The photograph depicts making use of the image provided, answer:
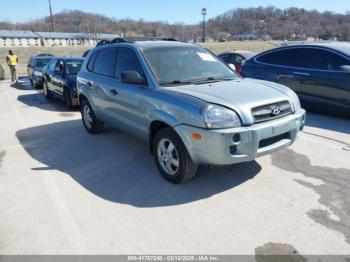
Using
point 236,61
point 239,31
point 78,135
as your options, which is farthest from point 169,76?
point 239,31

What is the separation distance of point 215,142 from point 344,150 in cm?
290

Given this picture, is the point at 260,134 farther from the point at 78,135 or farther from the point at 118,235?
the point at 78,135

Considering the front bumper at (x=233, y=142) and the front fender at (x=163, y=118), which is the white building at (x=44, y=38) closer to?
the front fender at (x=163, y=118)

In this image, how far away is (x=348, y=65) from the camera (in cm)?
630

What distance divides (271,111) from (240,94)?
41 cm

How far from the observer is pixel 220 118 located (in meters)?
3.28

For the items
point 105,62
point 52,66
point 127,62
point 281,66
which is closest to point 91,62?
point 105,62

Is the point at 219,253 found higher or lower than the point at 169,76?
lower

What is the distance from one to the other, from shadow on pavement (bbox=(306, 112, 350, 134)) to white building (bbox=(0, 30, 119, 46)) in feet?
346

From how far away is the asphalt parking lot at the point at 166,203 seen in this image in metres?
2.86

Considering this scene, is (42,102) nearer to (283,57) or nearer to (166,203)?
(283,57)

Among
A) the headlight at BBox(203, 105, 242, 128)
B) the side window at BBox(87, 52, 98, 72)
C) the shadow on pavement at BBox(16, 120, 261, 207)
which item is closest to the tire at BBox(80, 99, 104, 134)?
the shadow on pavement at BBox(16, 120, 261, 207)

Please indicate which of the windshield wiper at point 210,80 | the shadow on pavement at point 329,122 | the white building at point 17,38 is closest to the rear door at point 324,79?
the shadow on pavement at point 329,122

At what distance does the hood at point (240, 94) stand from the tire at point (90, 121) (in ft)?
8.91
